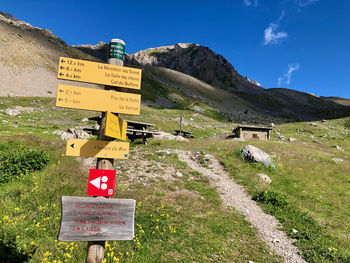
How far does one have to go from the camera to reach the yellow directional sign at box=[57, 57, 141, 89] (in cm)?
346

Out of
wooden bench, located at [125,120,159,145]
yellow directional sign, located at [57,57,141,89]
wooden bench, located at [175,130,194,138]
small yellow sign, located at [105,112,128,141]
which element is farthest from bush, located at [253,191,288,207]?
wooden bench, located at [175,130,194,138]

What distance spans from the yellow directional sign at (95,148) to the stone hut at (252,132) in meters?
29.6

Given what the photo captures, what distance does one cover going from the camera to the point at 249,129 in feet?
103

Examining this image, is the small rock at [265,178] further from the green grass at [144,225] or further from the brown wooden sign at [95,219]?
the brown wooden sign at [95,219]

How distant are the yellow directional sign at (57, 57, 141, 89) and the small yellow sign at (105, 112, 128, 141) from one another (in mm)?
723

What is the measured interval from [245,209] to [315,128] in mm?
45721

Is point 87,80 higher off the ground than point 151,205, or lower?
higher

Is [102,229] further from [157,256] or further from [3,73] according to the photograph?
[3,73]

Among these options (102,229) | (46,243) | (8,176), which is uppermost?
(102,229)

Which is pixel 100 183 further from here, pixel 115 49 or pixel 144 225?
pixel 144 225

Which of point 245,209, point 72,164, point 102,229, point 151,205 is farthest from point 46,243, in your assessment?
point 245,209

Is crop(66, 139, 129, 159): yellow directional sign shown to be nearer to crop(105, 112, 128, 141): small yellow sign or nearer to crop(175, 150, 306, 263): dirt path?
crop(105, 112, 128, 141): small yellow sign

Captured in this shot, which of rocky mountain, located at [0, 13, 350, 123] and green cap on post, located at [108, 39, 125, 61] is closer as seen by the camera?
green cap on post, located at [108, 39, 125, 61]

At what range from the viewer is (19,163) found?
8.54 meters
